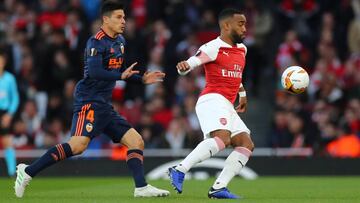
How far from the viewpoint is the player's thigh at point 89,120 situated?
10758mm

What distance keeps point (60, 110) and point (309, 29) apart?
511 centimetres

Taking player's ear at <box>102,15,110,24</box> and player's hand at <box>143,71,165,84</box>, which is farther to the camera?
player's ear at <box>102,15,110,24</box>

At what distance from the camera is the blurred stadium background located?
1755cm

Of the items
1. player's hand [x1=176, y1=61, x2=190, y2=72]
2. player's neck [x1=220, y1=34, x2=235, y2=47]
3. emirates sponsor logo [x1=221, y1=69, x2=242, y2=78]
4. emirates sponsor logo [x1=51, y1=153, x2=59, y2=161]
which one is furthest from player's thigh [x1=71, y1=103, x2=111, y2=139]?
player's neck [x1=220, y1=34, x2=235, y2=47]

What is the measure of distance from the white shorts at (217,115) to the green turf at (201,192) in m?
0.74

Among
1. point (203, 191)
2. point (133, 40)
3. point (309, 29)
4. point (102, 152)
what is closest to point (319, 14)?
point (309, 29)

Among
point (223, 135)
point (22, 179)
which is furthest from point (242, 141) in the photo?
point (22, 179)

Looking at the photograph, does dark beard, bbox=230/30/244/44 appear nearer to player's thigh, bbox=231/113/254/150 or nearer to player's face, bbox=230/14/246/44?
player's face, bbox=230/14/246/44

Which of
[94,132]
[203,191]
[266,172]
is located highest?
[94,132]

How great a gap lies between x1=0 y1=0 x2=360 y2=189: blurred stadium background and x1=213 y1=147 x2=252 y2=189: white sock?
6490mm

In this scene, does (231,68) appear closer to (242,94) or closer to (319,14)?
(242,94)

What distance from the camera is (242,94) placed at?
11312mm

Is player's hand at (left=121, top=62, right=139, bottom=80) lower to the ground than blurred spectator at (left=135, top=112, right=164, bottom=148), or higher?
higher

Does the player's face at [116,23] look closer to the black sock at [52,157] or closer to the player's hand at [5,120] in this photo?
the black sock at [52,157]
